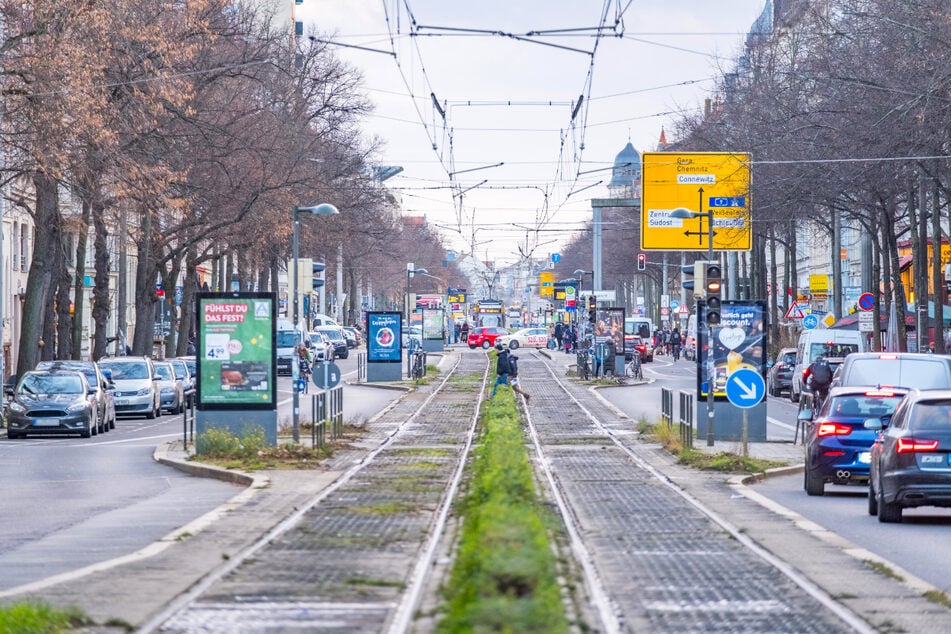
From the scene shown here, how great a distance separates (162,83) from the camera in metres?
39.2

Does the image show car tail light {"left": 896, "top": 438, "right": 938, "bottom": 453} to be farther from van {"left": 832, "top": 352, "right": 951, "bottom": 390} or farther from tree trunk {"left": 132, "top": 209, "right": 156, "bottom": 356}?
tree trunk {"left": 132, "top": 209, "right": 156, "bottom": 356}

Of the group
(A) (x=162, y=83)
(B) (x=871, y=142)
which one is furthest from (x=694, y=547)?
(A) (x=162, y=83)

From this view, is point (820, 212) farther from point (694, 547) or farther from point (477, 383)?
point (694, 547)

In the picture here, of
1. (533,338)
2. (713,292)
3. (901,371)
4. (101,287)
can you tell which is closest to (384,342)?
(101,287)

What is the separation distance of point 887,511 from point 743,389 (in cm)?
915

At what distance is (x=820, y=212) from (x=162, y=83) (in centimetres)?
2671

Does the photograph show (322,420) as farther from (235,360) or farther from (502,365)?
(502,365)

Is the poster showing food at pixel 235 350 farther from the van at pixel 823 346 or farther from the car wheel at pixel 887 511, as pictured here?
the van at pixel 823 346

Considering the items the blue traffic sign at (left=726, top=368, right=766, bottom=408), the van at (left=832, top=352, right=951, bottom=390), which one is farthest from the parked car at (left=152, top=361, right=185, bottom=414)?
the van at (left=832, top=352, right=951, bottom=390)

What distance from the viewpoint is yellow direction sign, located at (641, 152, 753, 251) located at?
48.6 m

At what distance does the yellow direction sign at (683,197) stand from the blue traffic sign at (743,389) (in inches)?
847

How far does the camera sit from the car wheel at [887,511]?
57.5 ft

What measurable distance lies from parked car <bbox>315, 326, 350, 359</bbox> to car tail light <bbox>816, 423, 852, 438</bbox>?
72.1 metres

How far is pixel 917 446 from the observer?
677 inches
